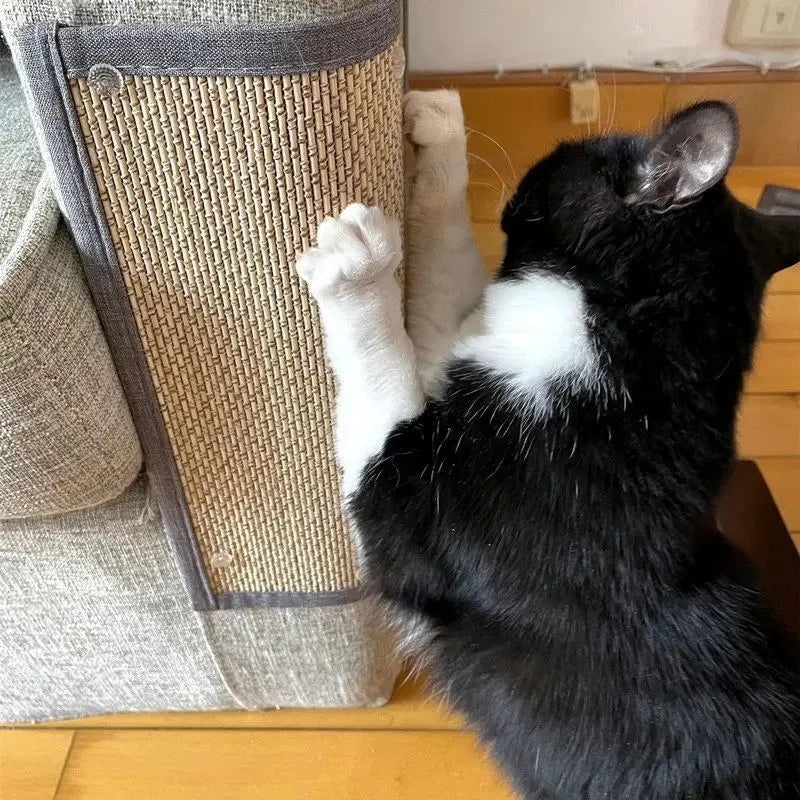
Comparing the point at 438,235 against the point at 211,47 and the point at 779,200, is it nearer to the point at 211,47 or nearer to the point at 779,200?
the point at 211,47

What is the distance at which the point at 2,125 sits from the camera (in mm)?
830

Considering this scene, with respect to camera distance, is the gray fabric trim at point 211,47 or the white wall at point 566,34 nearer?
the gray fabric trim at point 211,47

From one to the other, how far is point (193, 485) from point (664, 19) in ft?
3.45

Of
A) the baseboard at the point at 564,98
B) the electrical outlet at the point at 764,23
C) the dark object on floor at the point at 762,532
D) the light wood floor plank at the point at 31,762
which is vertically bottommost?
the light wood floor plank at the point at 31,762

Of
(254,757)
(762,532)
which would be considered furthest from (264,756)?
(762,532)

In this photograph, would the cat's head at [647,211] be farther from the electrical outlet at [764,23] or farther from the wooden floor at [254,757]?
the electrical outlet at [764,23]

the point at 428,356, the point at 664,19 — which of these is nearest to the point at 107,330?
the point at 428,356

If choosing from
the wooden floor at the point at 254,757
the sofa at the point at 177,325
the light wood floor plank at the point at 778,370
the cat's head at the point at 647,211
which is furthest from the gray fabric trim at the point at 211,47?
the light wood floor plank at the point at 778,370

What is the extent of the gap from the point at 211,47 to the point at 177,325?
23 cm

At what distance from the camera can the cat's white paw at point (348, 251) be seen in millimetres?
613

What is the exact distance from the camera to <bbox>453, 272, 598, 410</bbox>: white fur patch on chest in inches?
26.7

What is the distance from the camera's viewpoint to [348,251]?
2.00 ft

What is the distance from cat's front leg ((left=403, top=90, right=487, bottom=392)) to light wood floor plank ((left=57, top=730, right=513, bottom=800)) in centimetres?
53

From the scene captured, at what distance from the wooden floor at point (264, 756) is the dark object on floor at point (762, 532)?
18.0 inches
